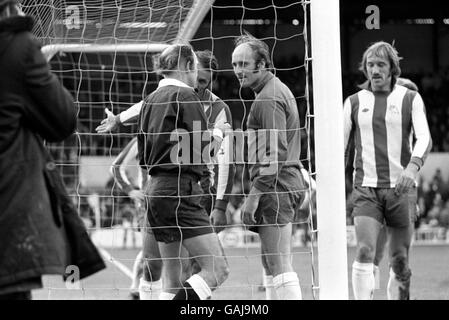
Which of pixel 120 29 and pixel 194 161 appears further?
pixel 120 29

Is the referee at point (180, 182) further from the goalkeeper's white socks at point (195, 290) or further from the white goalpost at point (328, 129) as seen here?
the white goalpost at point (328, 129)

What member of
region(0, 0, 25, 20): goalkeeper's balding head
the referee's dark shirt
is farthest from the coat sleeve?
the referee's dark shirt

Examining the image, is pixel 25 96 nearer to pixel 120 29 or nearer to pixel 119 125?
pixel 119 125

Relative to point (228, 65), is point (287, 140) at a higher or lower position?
lower

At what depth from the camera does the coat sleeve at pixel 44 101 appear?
327 cm

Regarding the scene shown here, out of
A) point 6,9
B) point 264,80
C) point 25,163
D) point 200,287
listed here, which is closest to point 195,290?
point 200,287

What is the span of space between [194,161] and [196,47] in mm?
14025

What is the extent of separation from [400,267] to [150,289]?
1.83 m

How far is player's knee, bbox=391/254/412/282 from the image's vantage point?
20.9 ft

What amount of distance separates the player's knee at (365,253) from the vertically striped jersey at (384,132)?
45cm
